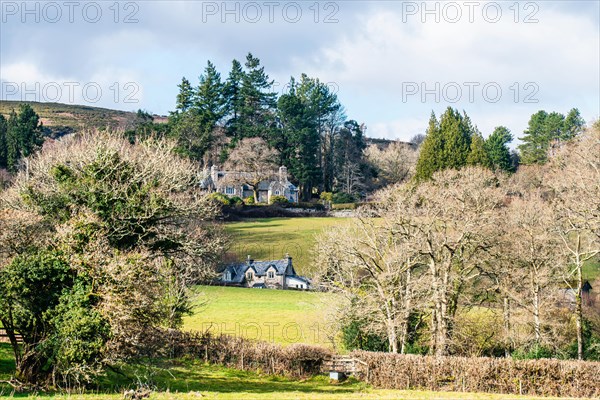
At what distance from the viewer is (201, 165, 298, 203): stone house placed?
343ft

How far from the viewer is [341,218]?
307ft

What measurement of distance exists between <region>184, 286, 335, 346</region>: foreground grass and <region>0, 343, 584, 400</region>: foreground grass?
671 cm

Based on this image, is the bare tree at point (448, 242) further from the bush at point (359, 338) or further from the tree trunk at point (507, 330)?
the bush at point (359, 338)

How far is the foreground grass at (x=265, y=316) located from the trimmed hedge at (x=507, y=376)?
9.52m

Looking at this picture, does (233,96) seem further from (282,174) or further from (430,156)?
(430,156)

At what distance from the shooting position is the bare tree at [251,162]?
342ft

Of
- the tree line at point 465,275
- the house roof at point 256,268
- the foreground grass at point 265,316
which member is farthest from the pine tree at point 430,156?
the tree line at point 465,275

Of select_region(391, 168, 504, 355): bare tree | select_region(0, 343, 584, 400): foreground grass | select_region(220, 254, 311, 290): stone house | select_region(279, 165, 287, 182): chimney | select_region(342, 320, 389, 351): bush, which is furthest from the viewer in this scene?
select_region(279, 165, 287, 182): chimney

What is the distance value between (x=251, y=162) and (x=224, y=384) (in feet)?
251

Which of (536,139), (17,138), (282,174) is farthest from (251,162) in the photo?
(536,139)

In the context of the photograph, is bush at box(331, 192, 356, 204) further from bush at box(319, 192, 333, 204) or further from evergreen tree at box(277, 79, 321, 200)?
evergreen tree at box(277, 79, 321, 200)

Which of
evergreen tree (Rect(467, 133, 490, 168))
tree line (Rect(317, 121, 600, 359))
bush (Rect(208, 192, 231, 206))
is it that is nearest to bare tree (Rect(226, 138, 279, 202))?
bush (Rect(208, 192, 231, 206))

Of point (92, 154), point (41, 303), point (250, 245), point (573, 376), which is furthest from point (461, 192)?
point (250, 245)

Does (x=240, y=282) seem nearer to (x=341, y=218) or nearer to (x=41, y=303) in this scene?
(x=341, y=218)
